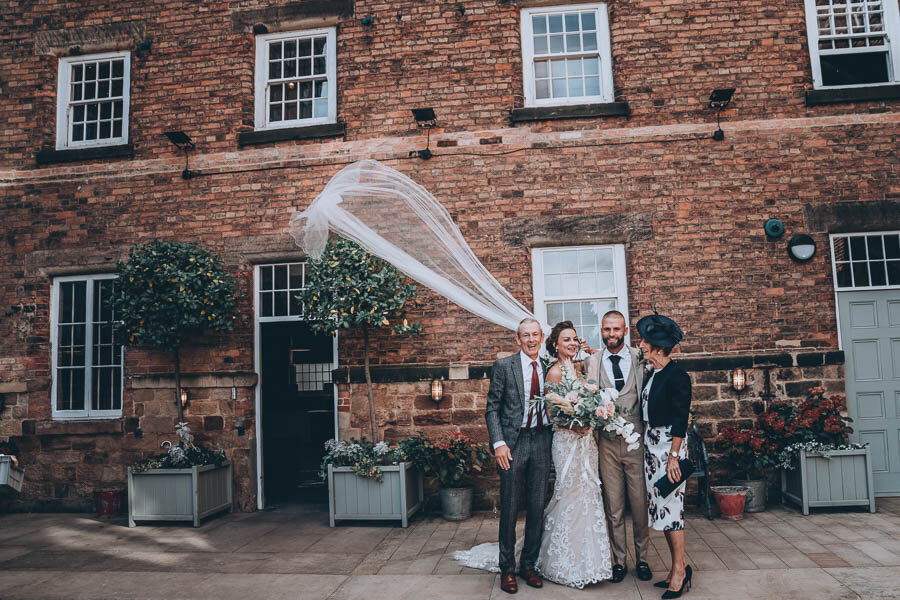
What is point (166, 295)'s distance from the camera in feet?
24.3

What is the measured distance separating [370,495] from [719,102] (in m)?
5.88

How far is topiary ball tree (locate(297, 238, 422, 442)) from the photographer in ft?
22.9

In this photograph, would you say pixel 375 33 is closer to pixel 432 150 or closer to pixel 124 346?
pixel 432 150

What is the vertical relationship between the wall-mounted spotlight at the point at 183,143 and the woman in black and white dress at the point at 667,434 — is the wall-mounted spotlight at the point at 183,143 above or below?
above

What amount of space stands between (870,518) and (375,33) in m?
7.68

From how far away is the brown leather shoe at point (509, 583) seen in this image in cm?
473

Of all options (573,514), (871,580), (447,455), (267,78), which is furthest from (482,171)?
(871,580)

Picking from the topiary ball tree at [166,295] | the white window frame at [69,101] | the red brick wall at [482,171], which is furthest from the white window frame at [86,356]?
the white window frame at [69,101]

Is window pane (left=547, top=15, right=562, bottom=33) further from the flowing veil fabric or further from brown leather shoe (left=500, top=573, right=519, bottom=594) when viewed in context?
brown leather shoe (left=500, top=573, right=519, bottom=594)

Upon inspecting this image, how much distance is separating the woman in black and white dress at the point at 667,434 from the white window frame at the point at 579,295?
2.86m

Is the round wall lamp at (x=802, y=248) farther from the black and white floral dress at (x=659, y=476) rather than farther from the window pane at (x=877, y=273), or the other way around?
the black and white floral dress at (x=659, y=476)

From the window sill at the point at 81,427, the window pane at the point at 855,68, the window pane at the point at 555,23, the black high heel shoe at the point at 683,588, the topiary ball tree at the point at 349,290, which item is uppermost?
the window pane at the point at 555,23

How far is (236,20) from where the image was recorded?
336 inches

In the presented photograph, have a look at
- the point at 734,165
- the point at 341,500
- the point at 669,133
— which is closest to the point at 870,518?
the point at 734,165
